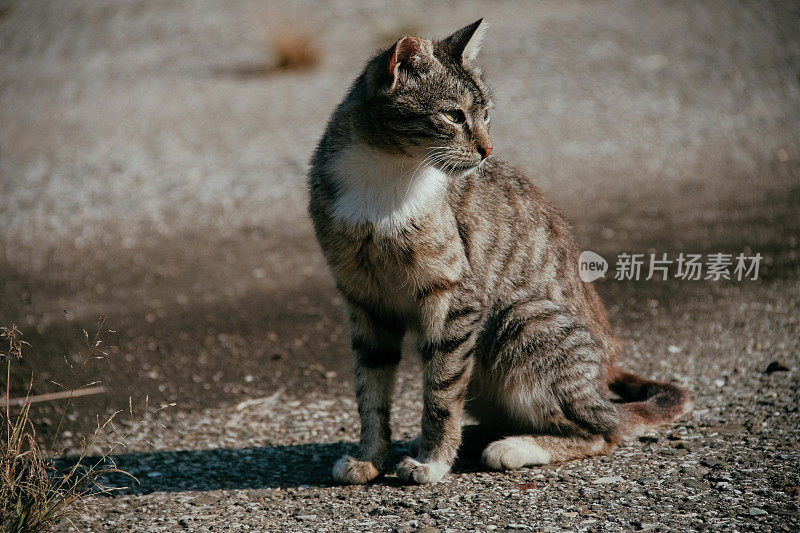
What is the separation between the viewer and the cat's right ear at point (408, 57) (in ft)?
11.7

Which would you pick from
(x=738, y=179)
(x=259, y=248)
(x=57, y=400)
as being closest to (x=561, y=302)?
(x=57, y=400)

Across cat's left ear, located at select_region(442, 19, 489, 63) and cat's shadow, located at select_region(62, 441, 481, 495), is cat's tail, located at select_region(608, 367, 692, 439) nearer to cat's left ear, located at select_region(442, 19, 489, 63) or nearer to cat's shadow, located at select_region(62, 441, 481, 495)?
cat's shadow, located at select_region(62, 441, 481, 495)

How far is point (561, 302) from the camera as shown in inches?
161

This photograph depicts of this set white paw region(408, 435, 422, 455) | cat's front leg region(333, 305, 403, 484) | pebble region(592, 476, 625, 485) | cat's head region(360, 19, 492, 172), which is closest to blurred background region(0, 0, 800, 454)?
white paw region(408, 435, 422, 455)

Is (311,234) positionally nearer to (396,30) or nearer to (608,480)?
(608,480)

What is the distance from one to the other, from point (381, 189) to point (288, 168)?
5800 mm

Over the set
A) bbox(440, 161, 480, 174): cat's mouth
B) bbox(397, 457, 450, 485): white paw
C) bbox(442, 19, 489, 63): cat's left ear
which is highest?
bbox(442, 19, 489, 63): cat's left ear

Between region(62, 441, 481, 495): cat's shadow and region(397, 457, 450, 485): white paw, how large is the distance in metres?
0.09

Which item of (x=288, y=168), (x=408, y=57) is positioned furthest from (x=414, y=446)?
(x=288, y=168)

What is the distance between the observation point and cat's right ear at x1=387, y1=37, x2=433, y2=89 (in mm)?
3555

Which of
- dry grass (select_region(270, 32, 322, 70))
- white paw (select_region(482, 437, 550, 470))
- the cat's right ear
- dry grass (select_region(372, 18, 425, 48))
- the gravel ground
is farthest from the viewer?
dry grass (select_region(372, 18, 425, 48))

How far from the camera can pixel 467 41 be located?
3.86 meters

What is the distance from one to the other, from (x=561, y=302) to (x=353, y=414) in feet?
5.13

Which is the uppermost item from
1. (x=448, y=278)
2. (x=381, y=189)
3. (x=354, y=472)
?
(x=381, y=189)
